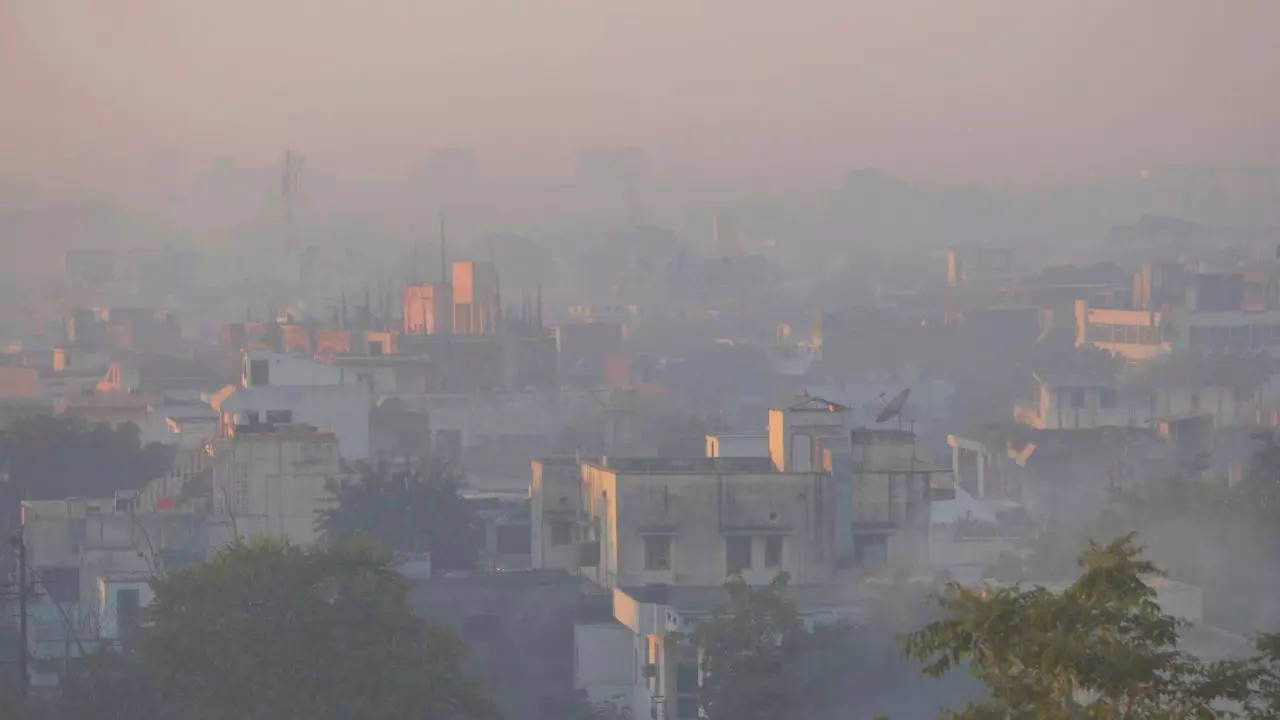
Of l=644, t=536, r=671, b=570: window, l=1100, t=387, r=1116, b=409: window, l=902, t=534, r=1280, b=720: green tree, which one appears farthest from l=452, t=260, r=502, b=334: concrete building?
l=902, t=534, r=1280, b=720: green tree

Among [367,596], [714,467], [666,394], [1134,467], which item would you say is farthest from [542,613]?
[666,394]

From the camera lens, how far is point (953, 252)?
363 feet

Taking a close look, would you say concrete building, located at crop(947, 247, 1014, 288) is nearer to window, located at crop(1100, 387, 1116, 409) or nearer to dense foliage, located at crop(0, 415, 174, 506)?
window, located at crop(1100, 387, 1116, 409)

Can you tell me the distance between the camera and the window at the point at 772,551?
80.3 feet

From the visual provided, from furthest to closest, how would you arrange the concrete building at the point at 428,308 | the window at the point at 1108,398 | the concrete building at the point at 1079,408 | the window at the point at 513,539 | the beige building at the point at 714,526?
the concrete building at the point at 428,308 < the window at the point at 1108,398 < the concrete building at the point at 1079,408 < the window at the point at 513,539 < the beige building at the point at 714,526

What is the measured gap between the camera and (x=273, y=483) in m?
28.9

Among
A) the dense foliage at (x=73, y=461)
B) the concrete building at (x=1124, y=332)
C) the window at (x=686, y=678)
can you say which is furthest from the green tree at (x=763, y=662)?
the concrete building at (x=1124, y=332)

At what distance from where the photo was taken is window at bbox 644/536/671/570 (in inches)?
955

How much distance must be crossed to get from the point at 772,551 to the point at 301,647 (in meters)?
7.08

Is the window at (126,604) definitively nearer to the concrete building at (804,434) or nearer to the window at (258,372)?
the concrete building at (804,434)

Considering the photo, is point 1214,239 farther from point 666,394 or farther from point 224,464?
point 224,464

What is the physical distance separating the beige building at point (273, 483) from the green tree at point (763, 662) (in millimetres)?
9739

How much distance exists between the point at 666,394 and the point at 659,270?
59.4m

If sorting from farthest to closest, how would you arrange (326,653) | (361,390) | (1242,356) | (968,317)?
(968,317), (1242,356), (361,390), (326,653)
